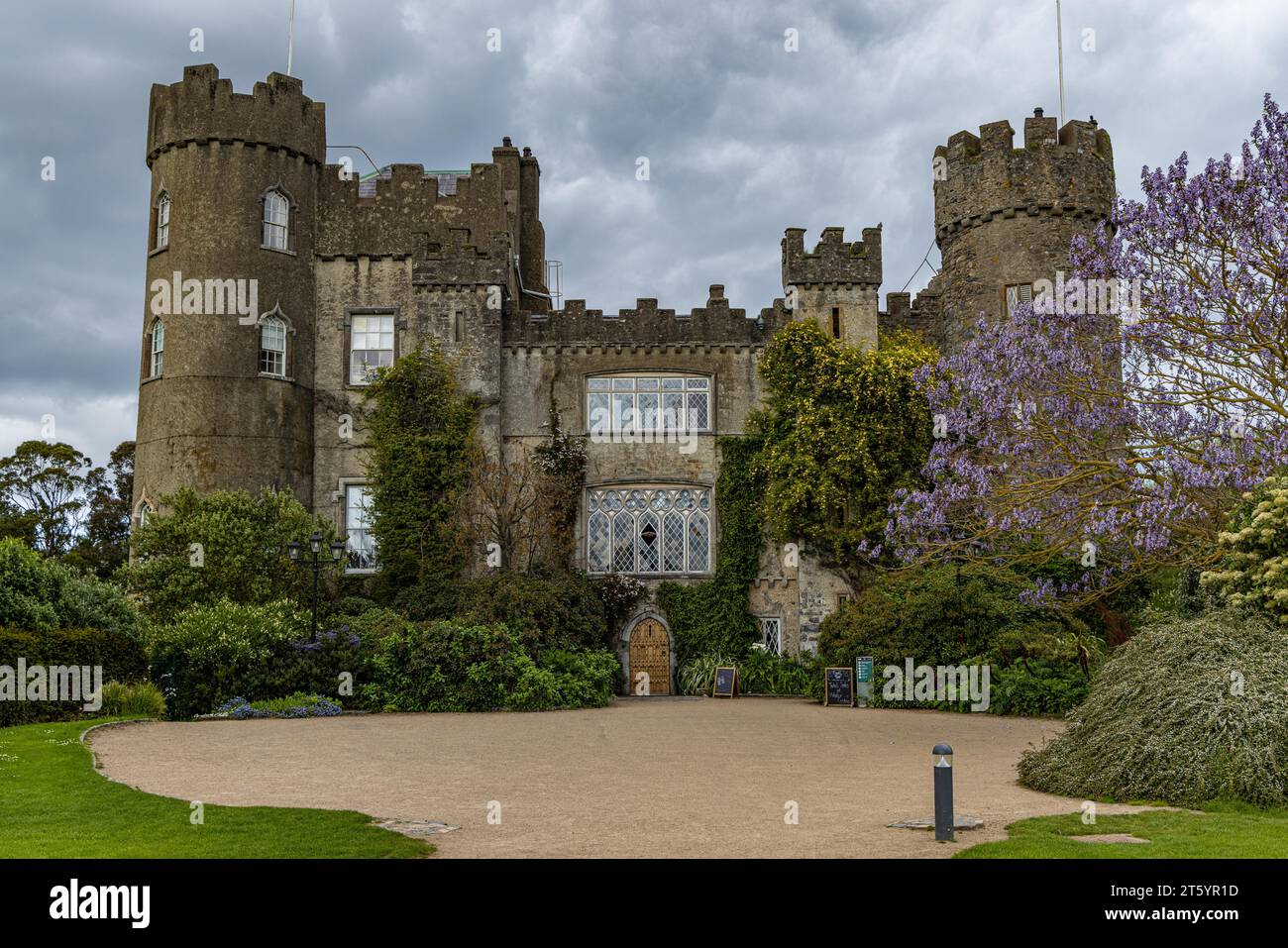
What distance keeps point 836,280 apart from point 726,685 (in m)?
10.1

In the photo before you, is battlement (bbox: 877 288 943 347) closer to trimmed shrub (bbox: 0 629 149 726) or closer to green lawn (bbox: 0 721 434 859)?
trimmed shrub (bbox: 0 629 149 726)

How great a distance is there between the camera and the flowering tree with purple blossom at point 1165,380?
1359 cm

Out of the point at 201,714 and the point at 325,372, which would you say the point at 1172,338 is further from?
the point at 325,372

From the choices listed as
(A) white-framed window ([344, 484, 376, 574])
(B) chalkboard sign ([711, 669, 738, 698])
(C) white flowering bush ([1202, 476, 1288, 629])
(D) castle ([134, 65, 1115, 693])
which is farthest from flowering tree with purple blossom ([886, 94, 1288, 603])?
(A) white-framed window ([344, 484, 376, 574])

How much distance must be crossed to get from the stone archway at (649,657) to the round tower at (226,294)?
8.47 meters

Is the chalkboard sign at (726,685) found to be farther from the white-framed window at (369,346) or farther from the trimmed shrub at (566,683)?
the white-framed window at (369,346)

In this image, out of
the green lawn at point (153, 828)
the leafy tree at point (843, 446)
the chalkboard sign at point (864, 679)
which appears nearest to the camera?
the green lawn at point (153, 828)

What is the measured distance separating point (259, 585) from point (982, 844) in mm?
17754

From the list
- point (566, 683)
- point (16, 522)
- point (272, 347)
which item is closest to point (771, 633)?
point (566, 683)

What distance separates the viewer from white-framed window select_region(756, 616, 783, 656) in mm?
27172

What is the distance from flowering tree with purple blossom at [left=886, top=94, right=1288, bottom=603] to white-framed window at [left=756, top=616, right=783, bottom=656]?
413 inches

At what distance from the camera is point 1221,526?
592 inches

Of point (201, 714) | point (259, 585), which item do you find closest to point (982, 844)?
point (201, 714)

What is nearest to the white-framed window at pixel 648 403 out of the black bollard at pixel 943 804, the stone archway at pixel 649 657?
the stone archway at pixel 649 657
